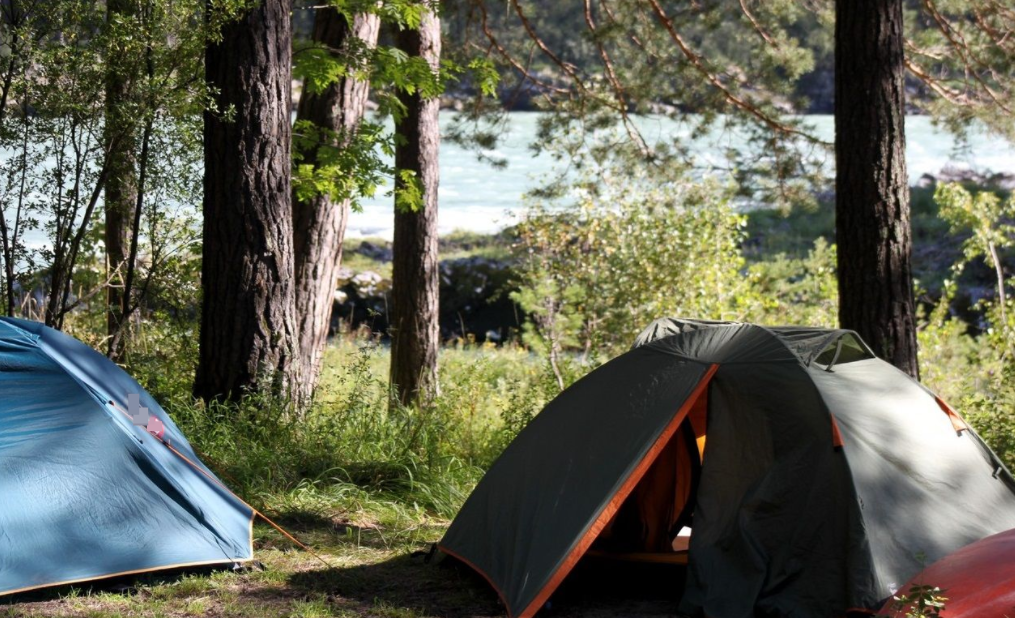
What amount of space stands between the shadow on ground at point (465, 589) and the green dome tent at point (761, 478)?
128mm

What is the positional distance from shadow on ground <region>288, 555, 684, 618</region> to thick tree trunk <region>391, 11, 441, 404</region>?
14.9 feet

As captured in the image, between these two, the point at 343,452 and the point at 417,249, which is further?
the point at 417,249

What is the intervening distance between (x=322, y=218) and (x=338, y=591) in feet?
14.1

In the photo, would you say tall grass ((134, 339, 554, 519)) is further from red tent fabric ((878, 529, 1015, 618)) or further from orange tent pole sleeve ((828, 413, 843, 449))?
red tent fabric ((878, 529, 1015, 618))

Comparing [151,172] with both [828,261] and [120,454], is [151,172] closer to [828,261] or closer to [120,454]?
[120,454]

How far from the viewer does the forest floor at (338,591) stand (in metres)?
4.36

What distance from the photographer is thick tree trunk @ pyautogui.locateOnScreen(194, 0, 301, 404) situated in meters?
6.77

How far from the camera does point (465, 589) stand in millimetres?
4895

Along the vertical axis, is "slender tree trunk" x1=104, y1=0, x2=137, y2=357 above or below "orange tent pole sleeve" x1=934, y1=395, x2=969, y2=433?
above

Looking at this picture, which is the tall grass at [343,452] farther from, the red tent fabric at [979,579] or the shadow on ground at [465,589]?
the red tent fabric at [979,579]

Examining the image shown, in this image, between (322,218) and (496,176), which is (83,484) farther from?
(496,176)

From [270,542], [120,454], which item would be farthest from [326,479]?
[120,454]

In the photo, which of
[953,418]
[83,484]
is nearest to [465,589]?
[83,484]

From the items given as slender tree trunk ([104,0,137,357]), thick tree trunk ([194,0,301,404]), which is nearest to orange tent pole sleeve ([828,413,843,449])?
thick tree trunk ([194,0,301,404])
